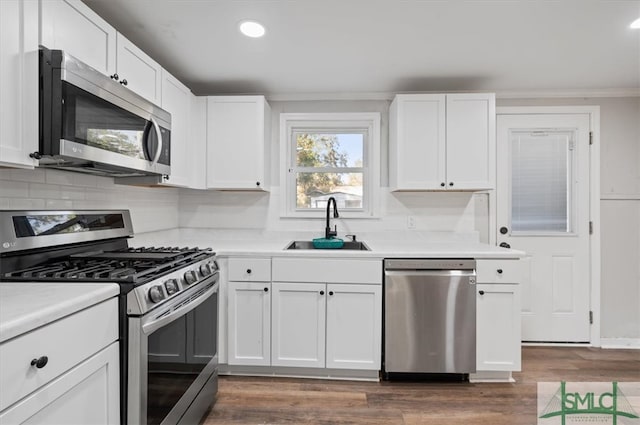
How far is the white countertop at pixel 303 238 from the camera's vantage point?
88.8 inches

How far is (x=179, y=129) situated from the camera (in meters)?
2.44

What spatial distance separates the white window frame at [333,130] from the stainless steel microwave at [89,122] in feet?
4.33

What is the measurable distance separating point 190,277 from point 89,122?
82 cm

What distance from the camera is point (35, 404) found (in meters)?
0.88

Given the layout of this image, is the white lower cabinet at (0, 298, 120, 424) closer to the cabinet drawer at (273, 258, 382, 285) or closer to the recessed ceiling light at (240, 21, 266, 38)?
the cabinet drawer at (273, 258, 382, 285)

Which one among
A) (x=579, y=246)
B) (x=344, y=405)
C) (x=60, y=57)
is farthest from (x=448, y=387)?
(x=60, y=57)

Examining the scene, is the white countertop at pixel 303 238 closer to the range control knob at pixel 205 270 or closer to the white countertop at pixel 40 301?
the range control knob at pixel 205 270

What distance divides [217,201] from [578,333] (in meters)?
3.50

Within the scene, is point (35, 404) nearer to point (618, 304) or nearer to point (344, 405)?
point (344, 405)

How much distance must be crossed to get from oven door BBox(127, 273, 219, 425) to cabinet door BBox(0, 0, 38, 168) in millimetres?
745

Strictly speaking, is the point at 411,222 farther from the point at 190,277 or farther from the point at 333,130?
the point at 190,277

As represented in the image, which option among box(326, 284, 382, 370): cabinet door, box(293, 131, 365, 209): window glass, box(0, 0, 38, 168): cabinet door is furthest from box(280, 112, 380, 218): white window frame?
box(0, 0, 38, 168): cabinet door

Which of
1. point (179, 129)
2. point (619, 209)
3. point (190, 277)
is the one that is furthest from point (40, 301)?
point (619, 209)

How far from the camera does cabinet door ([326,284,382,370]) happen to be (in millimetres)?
2266
